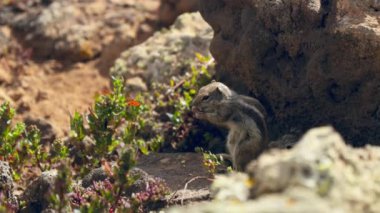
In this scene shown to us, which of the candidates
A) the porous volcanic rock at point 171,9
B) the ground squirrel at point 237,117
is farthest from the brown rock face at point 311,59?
the porous volcanic rock at point 171,9

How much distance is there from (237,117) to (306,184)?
359 cm

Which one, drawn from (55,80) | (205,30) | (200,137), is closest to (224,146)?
(200,137)

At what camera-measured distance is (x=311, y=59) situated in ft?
25.8

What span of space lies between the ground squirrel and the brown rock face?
0.37m

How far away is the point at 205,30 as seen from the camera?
11.2 meters

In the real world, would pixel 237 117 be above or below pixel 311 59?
below

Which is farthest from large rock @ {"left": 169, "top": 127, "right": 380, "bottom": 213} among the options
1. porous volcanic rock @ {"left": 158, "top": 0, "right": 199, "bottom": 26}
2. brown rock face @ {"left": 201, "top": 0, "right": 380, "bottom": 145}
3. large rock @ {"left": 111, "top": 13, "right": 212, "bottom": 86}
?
porous volcanic rock @ {"left": 158, "top": 0, "right": 199, "bottom": 26}

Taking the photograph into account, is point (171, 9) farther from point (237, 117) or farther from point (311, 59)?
point (311, 59)

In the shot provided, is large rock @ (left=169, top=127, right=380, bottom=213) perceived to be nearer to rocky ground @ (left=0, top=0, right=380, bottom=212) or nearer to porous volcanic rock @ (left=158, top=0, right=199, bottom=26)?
rocky ground @ (left=0, top=0, right=380, bottom=212)

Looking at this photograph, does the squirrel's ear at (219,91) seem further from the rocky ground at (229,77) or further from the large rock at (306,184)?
the large rock at (306,184)

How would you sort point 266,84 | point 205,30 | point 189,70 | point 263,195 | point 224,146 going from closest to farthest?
1. point 263,195
2. point 266,84
3. point 224,146
4. point 189,70
5. point 205,30

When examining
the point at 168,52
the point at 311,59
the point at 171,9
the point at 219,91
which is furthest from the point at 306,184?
the point at 171,9

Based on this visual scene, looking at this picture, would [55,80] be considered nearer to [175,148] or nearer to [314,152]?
[175,148]

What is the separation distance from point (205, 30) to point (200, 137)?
235 centimetres
